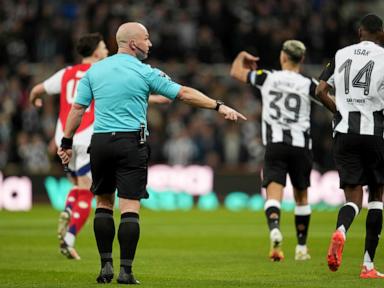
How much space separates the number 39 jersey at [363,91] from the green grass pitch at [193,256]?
1415 millimetres

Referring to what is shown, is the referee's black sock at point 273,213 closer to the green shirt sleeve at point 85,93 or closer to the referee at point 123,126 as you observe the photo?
the referee at point 123,126

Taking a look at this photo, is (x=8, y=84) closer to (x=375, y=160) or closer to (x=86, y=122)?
(x=86, y=122)

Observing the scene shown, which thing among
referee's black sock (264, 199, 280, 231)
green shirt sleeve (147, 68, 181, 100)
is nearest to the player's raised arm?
green shirt sleeve (147, 68, 181, 100)

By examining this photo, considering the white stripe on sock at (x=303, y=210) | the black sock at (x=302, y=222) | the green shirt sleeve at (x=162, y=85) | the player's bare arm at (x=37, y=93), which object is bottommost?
the black sock at (x=302, y=222)

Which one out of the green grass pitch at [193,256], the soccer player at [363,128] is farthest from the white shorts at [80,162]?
the soccer player at [363,128]

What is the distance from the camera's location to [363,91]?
32.9 feet

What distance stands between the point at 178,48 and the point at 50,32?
10.5 feet

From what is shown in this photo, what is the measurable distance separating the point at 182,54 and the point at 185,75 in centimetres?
98

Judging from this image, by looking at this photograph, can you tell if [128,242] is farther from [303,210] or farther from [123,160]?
[303,210]

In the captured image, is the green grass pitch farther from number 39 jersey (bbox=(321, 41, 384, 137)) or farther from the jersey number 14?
the jersey number 14

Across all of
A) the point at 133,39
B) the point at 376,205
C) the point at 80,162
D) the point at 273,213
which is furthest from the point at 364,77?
the point at 80,162

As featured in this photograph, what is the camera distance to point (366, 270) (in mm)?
9859

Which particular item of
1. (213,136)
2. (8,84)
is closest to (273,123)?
(213,136)

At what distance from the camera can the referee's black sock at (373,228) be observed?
9914mm
